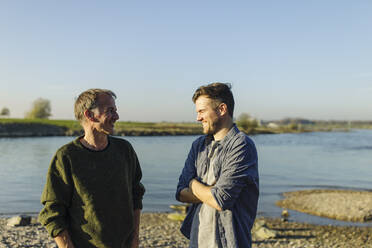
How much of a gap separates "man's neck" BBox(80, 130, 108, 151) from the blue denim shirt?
0.97m

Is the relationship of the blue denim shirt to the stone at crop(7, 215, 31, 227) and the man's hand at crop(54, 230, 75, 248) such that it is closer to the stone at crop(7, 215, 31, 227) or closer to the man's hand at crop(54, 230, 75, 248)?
the man's hand at crop(54, 230, 75, 248)

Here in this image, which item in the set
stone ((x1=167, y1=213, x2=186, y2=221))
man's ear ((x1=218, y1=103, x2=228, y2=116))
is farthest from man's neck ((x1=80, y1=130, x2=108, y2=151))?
stone ((x1=167, y1=213, x2=186, y2=221))

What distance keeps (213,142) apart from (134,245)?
1.22 metres

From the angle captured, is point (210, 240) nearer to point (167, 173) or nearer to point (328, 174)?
point (167, 173)

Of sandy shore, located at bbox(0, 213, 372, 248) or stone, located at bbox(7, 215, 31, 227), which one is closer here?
sandy shore, located at bbox(0, 213, 372, 248)

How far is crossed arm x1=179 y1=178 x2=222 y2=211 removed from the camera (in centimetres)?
301

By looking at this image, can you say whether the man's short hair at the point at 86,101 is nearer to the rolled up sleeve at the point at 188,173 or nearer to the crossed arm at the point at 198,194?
the rolled up sleeve at the point at 188,173

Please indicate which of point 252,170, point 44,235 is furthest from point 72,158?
point 44,235

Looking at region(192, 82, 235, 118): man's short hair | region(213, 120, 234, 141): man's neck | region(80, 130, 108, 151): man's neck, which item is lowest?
region(80, 130, 108, 151): man's neck

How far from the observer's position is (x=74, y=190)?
2984 millimetres

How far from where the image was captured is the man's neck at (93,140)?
3.11 metres

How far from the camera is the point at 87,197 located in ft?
9.71

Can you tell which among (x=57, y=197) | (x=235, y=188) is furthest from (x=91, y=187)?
(x=235, y=188)

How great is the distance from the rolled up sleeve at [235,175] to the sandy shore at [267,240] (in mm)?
6346
